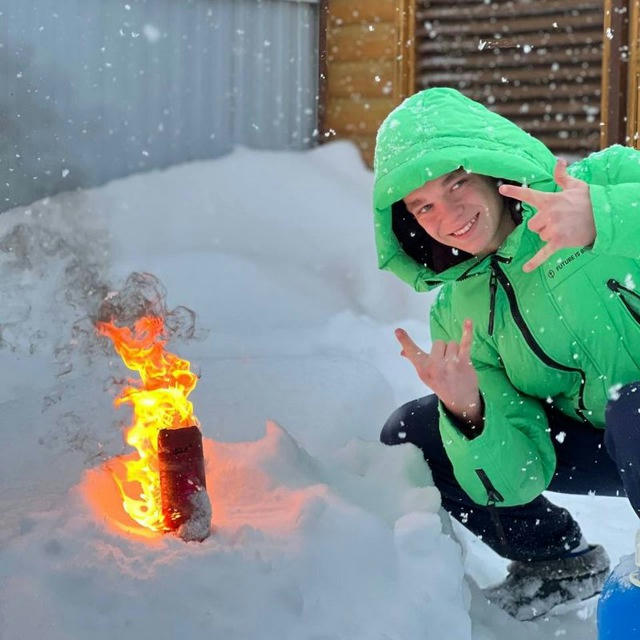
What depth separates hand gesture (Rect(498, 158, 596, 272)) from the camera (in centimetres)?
200

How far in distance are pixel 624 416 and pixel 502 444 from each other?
34 centimetres

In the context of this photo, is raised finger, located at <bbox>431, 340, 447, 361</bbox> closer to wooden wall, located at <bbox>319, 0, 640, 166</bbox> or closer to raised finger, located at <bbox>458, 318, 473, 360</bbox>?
raised finger, located at <bbox>458, 318, 473, 360</bbox>

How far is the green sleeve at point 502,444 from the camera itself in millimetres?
2393

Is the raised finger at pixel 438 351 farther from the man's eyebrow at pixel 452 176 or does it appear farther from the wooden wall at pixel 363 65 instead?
the wooden wall at pixel 363 65

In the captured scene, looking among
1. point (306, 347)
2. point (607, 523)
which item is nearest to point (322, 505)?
point (607, 523)

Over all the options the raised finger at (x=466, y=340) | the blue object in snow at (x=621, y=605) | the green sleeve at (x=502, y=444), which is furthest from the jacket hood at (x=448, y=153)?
the blue object in snow at (x=621, y=605)

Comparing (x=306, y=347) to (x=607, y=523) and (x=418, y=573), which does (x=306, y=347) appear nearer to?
(x=607, y=523)

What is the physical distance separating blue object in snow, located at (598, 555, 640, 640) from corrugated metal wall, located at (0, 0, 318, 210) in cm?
521

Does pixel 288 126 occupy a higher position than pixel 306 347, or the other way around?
pixel 288 126

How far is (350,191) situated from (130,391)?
557cm

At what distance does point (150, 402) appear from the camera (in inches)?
88.0

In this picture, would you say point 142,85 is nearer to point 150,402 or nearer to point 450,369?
point 150,402

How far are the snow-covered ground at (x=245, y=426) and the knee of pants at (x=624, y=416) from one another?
48 cm

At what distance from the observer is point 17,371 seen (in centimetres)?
465
